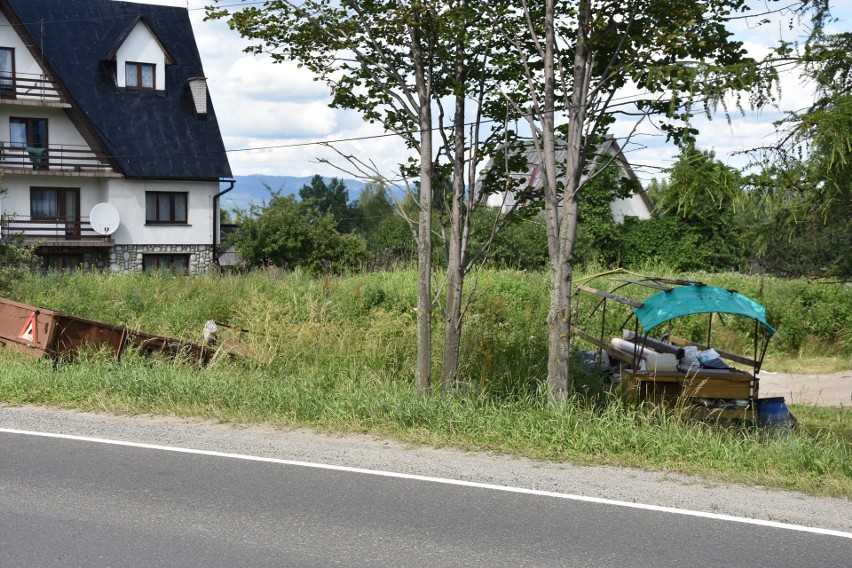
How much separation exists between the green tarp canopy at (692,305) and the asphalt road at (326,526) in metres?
5.19

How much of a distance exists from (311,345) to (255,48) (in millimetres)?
5254

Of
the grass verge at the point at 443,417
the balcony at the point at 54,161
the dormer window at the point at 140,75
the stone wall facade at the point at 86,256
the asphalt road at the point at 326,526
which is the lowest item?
the asphalt road at the point at 326,526

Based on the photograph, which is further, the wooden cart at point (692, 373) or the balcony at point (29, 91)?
the balcony at point (29, 91)

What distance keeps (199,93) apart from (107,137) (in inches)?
177

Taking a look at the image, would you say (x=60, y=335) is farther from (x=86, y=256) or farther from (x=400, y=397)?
(x=86, y=256)

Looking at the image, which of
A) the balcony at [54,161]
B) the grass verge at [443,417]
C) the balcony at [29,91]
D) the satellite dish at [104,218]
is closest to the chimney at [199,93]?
the balcony at [54,161]

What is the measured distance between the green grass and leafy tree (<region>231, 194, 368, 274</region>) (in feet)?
48.2

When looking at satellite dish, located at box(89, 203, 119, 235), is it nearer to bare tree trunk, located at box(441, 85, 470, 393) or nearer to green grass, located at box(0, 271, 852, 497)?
green grass, located at box(0, 271, 852, 497)

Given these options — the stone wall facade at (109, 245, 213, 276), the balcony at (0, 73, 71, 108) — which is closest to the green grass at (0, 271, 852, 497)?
the stone wall facade at (109, 245, 213, 276)

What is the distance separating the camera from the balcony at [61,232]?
34.6 metres

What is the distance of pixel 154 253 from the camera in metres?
37.1

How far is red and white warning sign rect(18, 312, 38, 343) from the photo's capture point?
1291 centimetres

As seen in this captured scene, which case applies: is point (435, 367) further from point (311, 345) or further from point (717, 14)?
point (717, 14)

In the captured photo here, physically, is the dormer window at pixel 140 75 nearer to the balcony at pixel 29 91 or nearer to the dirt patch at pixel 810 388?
the balcony at pixel 29 91
